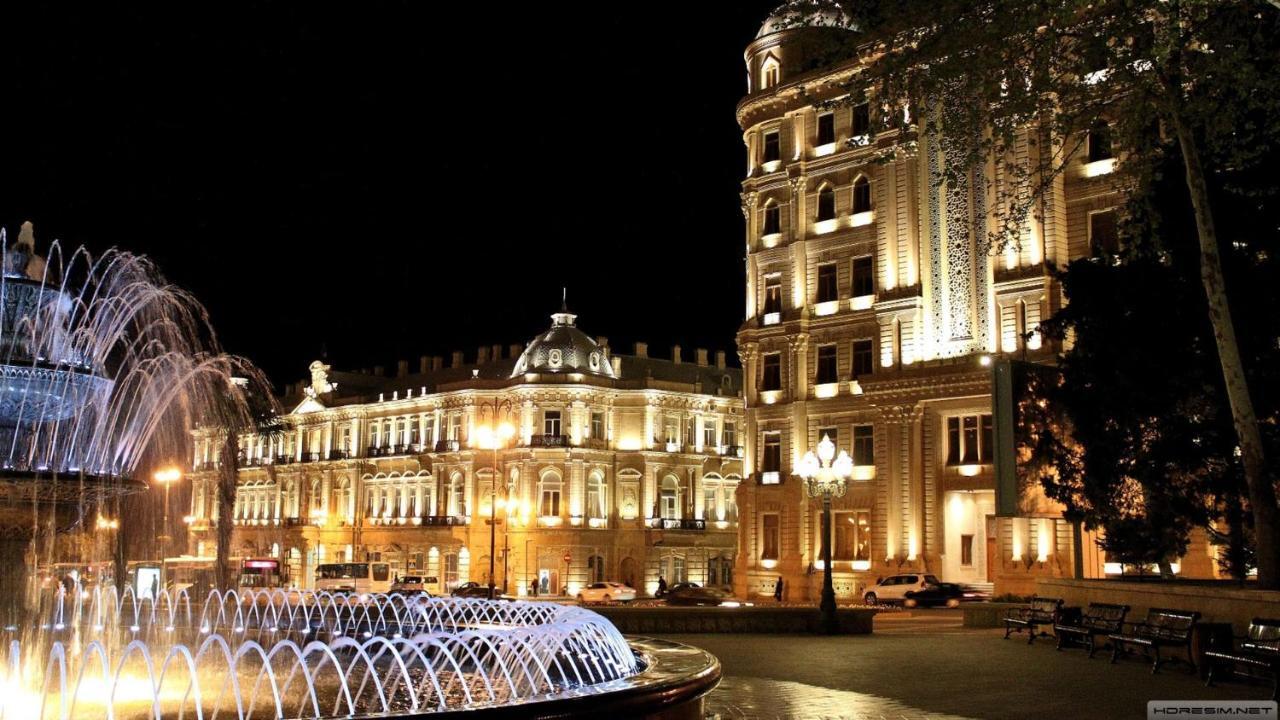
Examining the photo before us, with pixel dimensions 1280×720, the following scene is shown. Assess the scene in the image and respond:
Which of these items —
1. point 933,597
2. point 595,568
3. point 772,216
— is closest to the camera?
point 933,597

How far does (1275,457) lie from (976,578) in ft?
70.2

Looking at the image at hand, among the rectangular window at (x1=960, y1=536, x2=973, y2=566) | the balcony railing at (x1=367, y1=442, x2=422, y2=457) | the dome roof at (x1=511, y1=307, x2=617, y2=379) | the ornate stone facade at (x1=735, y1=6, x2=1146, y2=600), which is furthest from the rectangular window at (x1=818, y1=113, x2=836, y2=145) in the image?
the balcony railing at (x1=367, y1=442, x2=422, y2=457)

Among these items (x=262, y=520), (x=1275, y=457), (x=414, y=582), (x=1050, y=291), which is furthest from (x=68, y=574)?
(x=1275, y=457)

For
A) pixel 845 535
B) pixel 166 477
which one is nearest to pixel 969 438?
pixel 845 535

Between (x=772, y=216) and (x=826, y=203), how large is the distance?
9.78 feet

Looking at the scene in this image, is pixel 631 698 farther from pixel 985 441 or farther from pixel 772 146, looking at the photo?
pixel 772 146

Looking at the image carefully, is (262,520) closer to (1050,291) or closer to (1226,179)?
(1050,291)

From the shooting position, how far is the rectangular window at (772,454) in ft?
162

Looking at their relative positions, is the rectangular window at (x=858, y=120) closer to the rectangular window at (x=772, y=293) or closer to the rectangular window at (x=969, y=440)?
the rectangular window at (x=772, y=293)

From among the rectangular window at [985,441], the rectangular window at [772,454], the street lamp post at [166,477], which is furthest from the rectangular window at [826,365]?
the street lamp post at [166,477]

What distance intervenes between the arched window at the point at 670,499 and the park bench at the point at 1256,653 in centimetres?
5714

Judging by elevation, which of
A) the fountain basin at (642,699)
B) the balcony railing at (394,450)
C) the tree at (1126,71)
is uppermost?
the tree at (1126,71)

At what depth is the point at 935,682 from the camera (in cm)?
1633

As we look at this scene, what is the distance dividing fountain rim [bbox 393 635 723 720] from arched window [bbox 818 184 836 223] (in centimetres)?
3701
